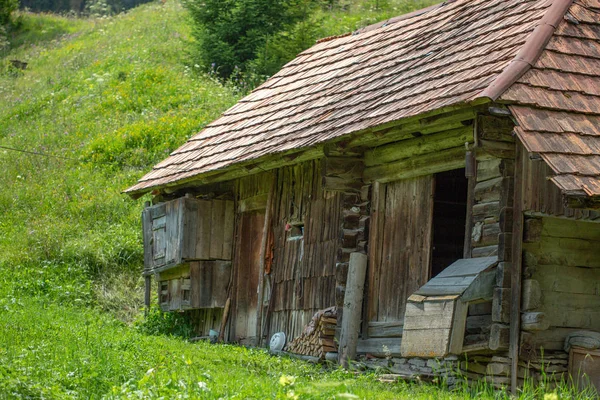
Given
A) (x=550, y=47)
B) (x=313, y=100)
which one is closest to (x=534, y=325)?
(x=550, y=47)

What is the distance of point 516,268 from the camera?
29.3 ft

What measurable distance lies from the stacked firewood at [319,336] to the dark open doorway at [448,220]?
6.28 feet

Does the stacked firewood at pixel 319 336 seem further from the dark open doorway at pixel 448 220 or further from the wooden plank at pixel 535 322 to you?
the wooden plank at pixel 535 322

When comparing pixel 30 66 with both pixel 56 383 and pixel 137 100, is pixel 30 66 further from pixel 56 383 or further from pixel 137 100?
pixel 56 383

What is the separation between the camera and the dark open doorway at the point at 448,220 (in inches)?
511

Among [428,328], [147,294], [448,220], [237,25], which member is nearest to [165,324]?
[147,294]

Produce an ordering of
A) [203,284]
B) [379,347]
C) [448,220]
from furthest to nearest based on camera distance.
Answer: [203,284] → [448,220] → [379,347]

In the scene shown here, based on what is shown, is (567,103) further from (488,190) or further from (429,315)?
(429,315)

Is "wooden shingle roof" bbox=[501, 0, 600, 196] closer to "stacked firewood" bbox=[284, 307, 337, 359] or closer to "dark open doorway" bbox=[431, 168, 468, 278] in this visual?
"dark open doorway" bbox=[431, 168, 468, 278]

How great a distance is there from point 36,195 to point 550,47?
13331 millimetres

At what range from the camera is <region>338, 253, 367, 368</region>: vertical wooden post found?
11.0 metres

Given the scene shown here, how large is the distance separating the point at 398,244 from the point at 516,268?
209 centimetres

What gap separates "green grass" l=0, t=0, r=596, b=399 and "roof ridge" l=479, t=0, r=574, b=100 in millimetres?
2566

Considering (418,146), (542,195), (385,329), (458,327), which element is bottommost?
(385,329)
